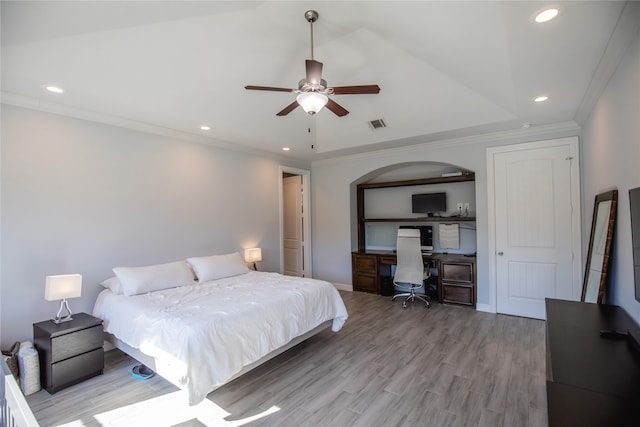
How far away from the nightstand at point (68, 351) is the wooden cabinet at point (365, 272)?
159 inches

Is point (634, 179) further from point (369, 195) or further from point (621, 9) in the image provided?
point (369, 195)

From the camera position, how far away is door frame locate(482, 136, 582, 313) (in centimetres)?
385

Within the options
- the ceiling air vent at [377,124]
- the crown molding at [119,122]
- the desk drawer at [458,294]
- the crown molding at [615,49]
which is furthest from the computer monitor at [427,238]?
the crown molding at [119,122]

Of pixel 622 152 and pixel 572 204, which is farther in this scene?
pixel 572 204

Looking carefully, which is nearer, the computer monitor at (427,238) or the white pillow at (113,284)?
the white pillow at (113,284)

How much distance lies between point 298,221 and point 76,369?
4.25 metres

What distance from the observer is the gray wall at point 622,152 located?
1.94 meters

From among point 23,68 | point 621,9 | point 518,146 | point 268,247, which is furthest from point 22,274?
point 518,146

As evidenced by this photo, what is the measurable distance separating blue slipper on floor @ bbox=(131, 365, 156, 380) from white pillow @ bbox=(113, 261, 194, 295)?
0.74 metres

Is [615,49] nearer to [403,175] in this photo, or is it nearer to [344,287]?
[403,175]

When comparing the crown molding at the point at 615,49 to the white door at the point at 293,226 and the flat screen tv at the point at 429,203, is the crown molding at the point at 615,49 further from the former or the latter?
the white door at the point at 293,226

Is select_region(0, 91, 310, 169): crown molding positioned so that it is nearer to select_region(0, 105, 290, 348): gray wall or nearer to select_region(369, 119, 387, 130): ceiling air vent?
select_region(0, 105, 290, 348): gray wall

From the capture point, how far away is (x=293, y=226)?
21.2ft

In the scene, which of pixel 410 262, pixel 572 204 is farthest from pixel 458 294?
pixel 572 204
